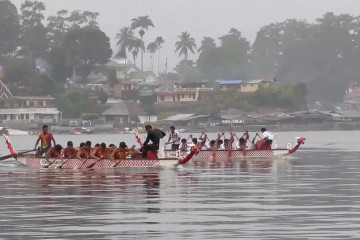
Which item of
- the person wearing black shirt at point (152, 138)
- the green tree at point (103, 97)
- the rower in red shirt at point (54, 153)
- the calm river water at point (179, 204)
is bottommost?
the calm river water at point (179, 204)

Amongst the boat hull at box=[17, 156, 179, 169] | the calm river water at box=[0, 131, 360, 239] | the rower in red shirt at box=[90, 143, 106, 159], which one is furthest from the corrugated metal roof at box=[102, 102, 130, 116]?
the calm river water at box=[0, 131, 360, 239]

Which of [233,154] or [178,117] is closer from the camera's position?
[233,154]

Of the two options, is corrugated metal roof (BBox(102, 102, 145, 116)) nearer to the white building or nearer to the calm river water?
the white building

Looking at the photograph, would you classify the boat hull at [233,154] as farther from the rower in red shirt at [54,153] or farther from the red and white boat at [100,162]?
the rower in red shirt at [54,153]

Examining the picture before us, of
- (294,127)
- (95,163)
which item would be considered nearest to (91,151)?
(95,163)

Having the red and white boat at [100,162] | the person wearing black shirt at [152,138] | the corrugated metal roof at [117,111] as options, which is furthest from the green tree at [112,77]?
the person wearing black shirt at [152,138]

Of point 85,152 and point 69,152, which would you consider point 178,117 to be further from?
point 85,152

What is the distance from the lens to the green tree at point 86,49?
184 metres

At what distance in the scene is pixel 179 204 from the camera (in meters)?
31.3

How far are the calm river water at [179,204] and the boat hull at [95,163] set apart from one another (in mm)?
389

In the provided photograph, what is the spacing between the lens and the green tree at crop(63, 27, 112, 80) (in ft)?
604

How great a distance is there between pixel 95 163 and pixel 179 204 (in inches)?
686

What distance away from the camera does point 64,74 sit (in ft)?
607

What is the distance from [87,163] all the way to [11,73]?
135 meters
